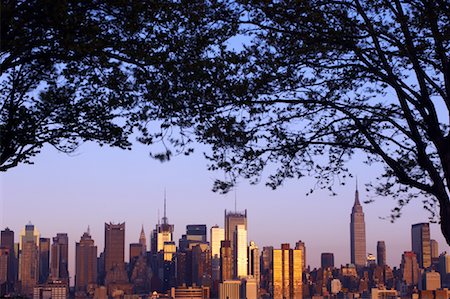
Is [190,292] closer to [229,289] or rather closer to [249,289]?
[229,289]

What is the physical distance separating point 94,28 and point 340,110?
17.6 feet

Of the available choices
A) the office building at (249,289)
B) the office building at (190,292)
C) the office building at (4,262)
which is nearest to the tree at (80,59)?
the office building at (4,262)

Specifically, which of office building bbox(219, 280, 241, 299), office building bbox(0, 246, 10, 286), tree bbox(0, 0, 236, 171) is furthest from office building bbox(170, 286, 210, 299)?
tree bbox(0, 0, 236, 171)

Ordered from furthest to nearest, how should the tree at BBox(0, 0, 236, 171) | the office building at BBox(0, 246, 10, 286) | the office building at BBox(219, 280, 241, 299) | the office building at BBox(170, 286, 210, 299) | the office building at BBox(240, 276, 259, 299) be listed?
the office building at BBox(240, 276, 259, 299) < the office building at BBox(219, 280, 241, 299) < the office building at BBox(170, 286, 210, 299) < the office building at BBox(0, 246, 10, 286) < the tree at BBox(0, 0, 236, 171)

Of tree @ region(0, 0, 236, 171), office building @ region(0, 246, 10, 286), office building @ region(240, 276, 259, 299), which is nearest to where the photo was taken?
tree @ region(0, 0, 236, 171)

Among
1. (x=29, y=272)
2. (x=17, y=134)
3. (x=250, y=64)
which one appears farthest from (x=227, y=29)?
(x=29, y=272)

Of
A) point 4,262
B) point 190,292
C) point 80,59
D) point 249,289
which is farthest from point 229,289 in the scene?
point 80,59

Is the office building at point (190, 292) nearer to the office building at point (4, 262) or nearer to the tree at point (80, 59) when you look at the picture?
the office building at point (4, 262)

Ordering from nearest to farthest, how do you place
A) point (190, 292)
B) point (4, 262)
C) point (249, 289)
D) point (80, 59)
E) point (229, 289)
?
→ point (80, 59) < point (4, 262) < point (190, 292) < point (249, 289) < point (229, 289)

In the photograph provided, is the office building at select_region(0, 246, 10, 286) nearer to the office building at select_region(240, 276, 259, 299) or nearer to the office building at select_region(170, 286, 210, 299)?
the office building at select_region(170, 286, 210, 299)

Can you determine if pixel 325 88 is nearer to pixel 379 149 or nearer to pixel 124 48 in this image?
pixel 379 149

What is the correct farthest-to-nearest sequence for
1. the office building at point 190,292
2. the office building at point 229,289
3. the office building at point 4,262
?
the office building at point 229,289
the office building at point 190,292
the office building at point 4,262

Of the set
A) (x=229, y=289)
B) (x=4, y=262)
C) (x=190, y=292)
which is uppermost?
(x=4, y=262)

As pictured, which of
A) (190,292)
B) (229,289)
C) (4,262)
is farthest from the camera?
(229,289)
